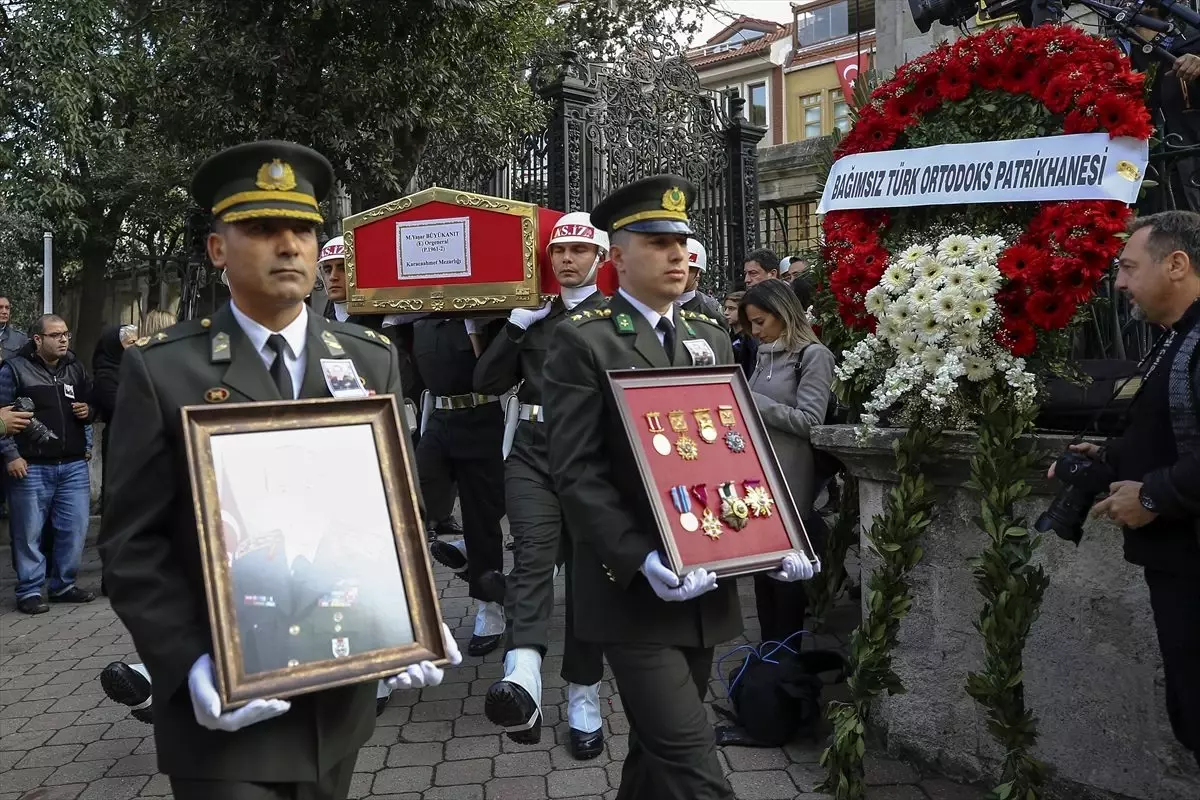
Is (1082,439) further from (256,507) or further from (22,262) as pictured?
(22,262)

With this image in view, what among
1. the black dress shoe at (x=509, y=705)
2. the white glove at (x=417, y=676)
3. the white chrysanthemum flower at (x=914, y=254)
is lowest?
the black dress shoe at (x=509, y=705)

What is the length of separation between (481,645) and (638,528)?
3.13 m

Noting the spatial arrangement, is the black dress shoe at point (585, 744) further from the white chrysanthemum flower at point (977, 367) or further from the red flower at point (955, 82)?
the red flower at point (955, 82)

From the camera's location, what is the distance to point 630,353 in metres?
2.99

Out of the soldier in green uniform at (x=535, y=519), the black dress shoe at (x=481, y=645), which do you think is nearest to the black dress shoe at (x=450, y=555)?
the black dress shoe at (x=481, y=645)

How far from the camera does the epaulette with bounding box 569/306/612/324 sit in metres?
2.99

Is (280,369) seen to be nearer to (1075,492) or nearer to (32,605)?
(1075,492)

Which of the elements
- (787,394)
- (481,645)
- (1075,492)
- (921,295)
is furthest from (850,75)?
(1075,492)

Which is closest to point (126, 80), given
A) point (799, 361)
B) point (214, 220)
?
point (799, 361)

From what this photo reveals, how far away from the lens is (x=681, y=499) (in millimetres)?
2693

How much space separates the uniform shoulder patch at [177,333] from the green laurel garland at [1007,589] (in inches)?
101

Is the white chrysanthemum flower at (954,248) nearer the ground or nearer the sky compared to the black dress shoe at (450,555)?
nearer the sky

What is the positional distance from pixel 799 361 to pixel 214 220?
3197 mm

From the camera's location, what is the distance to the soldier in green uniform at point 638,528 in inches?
107
